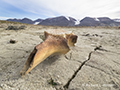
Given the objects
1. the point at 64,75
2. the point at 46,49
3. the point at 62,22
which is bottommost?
the point at 64,75

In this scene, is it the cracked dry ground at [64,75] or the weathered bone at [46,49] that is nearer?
the cracked dry ground at [64,75]

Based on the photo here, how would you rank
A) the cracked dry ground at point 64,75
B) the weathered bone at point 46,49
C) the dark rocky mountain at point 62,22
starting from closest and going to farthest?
the cracked dry ground at point 64,75 → the weathered bone at point 46,49 → the dark rocky mountain at point 62,22

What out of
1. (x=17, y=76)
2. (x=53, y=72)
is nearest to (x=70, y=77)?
(x=53, y=72)

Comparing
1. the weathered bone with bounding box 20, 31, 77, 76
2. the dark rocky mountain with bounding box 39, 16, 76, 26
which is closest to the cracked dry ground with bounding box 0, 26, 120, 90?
the weathered bone with bounding box 20, 31, 77, 76

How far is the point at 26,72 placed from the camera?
964 millimetres

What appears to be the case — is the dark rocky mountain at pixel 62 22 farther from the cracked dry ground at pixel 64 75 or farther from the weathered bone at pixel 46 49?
the cracked dry ground at pixel 64 75

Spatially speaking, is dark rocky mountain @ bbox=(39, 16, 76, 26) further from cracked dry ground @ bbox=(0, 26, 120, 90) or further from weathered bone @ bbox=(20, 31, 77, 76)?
cracked dry ground @ bbox=(0, 26, 120, 90)

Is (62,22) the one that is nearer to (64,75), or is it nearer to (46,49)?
(46,49)

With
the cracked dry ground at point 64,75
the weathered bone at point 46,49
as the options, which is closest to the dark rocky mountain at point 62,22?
the weathered bone at point 46,49

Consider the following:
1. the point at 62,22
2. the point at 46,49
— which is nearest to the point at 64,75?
the point at 46,49

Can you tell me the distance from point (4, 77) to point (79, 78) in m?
0.97

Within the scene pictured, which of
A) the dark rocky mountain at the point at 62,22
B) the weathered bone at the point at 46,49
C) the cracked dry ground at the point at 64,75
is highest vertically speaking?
the dark rocky mountain at the point at 62,22

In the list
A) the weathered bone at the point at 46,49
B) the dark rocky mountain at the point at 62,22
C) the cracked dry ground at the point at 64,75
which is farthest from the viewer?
the dark rocky mountain at the point at 62,22

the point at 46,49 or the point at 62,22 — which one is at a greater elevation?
the point at 62,22
